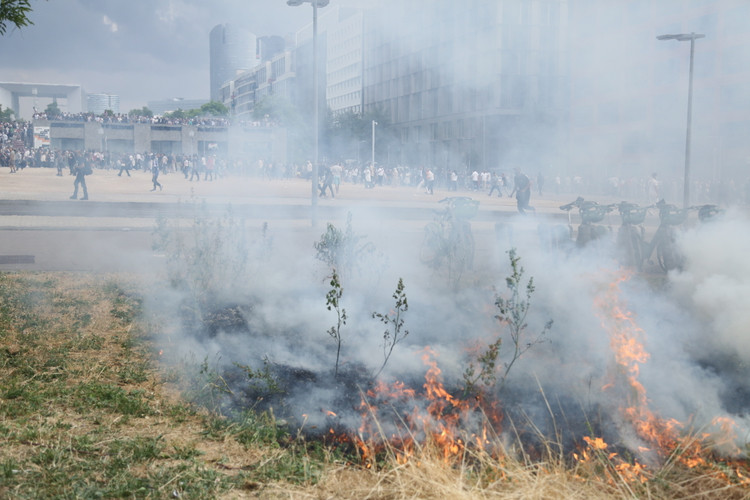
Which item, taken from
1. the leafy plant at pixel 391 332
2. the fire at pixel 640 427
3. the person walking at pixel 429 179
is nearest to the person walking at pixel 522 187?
the leafy plant at pixel 391 332

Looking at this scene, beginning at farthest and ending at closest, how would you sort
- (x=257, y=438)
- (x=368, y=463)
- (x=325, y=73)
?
(x=325, y=73)
(x=257, y=438)
(x=368, y=463)

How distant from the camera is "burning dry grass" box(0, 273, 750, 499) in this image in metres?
2.72

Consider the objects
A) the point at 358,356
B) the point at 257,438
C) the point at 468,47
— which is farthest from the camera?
the point at 468,47

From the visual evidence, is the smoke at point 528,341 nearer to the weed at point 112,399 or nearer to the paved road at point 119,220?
the weed at point 112,399

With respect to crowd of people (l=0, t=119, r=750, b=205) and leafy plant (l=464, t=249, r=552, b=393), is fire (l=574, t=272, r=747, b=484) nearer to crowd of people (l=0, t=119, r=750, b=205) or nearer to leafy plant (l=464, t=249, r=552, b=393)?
leafy plant (l=464, t=249, r=552, b=393)

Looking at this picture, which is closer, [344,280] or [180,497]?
[180,497]

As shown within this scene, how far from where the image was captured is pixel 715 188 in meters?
20.2

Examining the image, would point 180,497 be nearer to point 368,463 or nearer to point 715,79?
point 368,463

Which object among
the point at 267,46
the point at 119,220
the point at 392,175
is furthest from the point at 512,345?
the point at 392,175

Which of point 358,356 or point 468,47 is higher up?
point 468,47

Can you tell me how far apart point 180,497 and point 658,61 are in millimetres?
9224

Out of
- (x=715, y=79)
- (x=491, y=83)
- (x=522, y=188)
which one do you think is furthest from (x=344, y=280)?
(x=522, y=188)

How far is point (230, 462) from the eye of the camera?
A: 122 inches

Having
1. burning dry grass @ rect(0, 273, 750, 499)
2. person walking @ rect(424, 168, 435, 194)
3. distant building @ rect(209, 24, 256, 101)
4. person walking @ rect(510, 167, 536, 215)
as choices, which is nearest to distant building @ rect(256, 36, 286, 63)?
distant building @ rect(209, 24, 256, 101)
